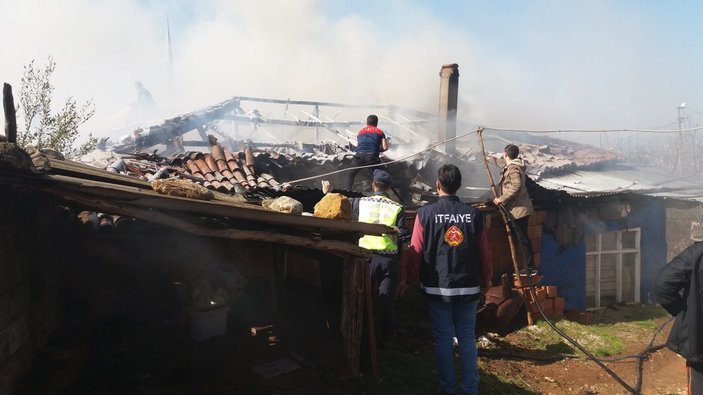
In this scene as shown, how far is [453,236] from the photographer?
424 cm

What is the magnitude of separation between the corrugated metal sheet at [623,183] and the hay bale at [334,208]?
6535 mm

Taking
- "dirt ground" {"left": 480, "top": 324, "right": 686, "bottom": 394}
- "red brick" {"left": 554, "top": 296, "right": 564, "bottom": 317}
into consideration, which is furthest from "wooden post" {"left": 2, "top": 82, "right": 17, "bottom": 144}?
"red brick" {"left": 554, "top": 296, "right": 564, "bottom": 317}

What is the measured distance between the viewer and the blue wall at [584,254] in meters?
9.77

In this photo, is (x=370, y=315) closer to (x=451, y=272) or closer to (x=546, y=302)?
(x=451, y=272)

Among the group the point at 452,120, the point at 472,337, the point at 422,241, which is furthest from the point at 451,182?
the point at 452,120

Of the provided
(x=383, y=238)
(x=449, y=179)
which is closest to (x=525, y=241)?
(x=383, y=238)

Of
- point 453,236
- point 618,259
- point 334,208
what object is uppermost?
point 334,208

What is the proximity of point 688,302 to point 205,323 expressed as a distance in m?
4.59

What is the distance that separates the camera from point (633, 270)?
11.2 metres

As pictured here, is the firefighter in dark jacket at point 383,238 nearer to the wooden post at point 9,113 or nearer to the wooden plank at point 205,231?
the wooden plank at point 205,231

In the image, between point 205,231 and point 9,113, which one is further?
point 9,113

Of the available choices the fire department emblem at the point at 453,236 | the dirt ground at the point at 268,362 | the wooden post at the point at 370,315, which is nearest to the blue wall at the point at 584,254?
the dirt ground at the point at 268,362

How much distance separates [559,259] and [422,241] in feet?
22.1

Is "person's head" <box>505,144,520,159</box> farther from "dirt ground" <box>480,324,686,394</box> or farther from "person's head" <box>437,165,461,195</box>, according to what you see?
"person's head" <box>437,165,461,195</box>
